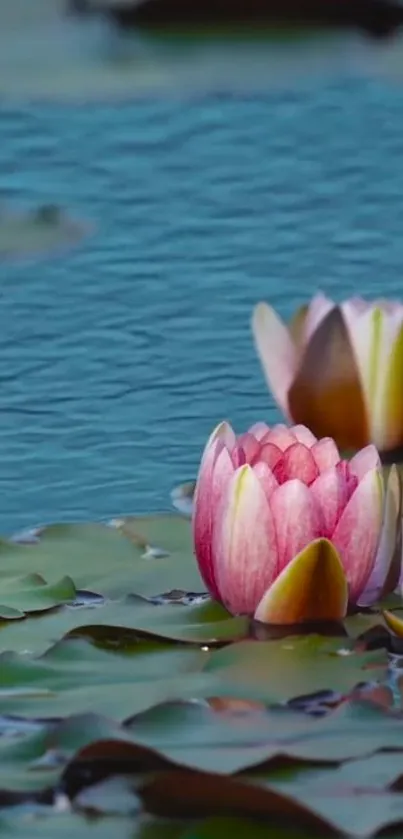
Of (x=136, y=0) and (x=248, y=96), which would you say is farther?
(x=136, y=0)

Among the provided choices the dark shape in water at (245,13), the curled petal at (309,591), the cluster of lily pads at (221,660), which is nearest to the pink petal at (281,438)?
the cluster of lily pads at (221,660)

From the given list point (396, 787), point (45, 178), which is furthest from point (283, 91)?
point (396, 787)

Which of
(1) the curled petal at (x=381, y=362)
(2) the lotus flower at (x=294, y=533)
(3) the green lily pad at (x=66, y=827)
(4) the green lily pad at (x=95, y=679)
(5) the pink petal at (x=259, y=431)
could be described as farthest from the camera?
(1) the curled petal at (x=381, y=362)

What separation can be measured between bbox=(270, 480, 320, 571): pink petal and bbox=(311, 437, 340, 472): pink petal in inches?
2.0

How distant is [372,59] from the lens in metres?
3.38

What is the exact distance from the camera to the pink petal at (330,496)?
138cm

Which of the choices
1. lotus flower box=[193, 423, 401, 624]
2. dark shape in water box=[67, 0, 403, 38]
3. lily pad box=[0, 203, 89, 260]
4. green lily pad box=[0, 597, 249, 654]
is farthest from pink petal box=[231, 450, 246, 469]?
dark shape in water box=[67, 0, 403, 38]

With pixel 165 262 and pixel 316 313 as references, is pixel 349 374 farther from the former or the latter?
pixel 165 262

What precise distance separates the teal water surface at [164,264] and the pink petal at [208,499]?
29 cm

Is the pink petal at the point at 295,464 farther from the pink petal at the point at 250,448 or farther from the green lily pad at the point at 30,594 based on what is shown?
the green lily pad at the point at 30,594

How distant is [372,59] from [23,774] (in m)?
2.40

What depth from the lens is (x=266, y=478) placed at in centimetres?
138

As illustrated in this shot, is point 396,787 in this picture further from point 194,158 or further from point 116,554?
point 194,158

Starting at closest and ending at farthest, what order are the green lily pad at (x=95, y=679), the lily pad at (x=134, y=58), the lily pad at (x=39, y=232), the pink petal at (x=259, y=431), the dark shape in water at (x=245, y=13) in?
1. the green lily pad at (x=95, y=679)
2. the pink petal at (x=259, y=431)
3. the lily pad at (x=39, y=232)
4. the lily pad at (x=134, y=58)
5. the dark shape in water at (x=245, y=13)
